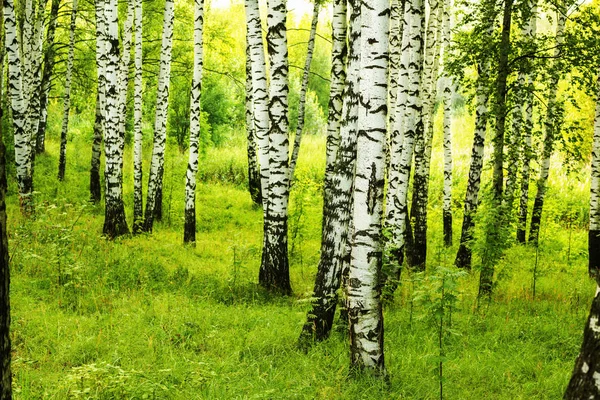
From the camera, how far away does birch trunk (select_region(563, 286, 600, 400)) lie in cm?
252

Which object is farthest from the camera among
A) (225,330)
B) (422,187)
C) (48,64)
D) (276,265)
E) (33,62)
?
(48,64)

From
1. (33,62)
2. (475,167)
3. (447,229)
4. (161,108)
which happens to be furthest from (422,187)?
(33,62)

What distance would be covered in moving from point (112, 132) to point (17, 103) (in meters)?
2.35

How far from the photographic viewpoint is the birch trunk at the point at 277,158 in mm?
8484

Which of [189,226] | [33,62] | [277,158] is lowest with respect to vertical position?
[189,226]

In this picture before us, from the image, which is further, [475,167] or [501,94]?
[475,167]

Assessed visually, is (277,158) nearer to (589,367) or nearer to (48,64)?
(589,367)

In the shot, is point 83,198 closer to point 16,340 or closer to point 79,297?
point 79,297

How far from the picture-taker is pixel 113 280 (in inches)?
348

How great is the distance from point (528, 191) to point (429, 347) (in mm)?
11488

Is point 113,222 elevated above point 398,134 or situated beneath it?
situated beneath

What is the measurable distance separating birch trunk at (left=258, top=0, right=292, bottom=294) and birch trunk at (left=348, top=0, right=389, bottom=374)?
3.67 m

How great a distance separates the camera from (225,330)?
274 inches

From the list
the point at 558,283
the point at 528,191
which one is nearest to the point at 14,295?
the point at 558,283
